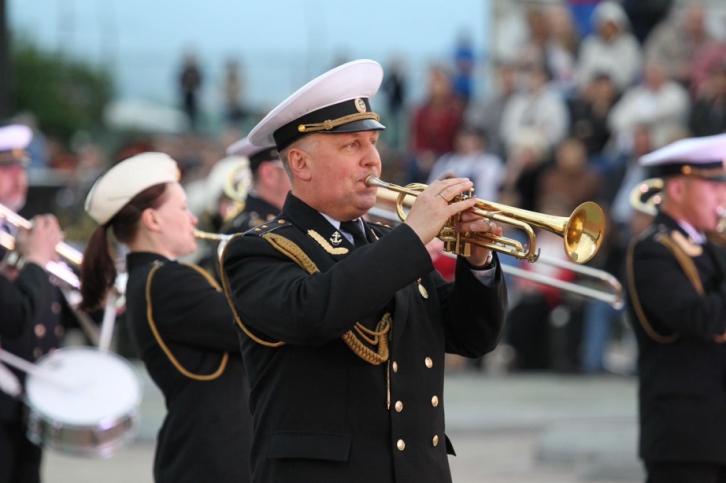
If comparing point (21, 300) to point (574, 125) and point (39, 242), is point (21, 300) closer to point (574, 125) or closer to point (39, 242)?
point (39, 242)

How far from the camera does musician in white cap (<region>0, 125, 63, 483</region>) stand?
220 inches

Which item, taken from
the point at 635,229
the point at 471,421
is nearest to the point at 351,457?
the point at 471,421

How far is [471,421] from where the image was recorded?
10531 millimetres

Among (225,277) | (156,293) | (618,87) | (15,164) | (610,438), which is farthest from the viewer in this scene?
(618,87)

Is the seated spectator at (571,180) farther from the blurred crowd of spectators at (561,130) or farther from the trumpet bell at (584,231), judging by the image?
the trumpet bell at (584,231)

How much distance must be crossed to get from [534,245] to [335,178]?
0.58 meters

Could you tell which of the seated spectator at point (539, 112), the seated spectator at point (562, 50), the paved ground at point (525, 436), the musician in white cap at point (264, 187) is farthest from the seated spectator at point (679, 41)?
the musician in white cap at point (264, 187)

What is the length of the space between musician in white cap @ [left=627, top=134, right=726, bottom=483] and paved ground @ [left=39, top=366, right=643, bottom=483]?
3.34 metres

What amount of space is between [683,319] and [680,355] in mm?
235

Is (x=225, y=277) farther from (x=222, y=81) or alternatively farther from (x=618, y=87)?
(x=222, y=81)

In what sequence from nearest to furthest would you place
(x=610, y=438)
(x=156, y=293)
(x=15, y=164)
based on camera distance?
(x=156, y=293), (x=15, y=164), (x=610, y=438)

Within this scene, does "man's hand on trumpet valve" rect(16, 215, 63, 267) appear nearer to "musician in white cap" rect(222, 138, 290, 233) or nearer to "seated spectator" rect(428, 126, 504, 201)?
"musician in white cap" rect(222, 138, 290, 233)

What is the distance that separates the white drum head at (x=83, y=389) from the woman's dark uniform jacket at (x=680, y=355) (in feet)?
7.45

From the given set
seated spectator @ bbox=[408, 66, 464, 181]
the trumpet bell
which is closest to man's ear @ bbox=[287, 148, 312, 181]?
the trumpet bell
